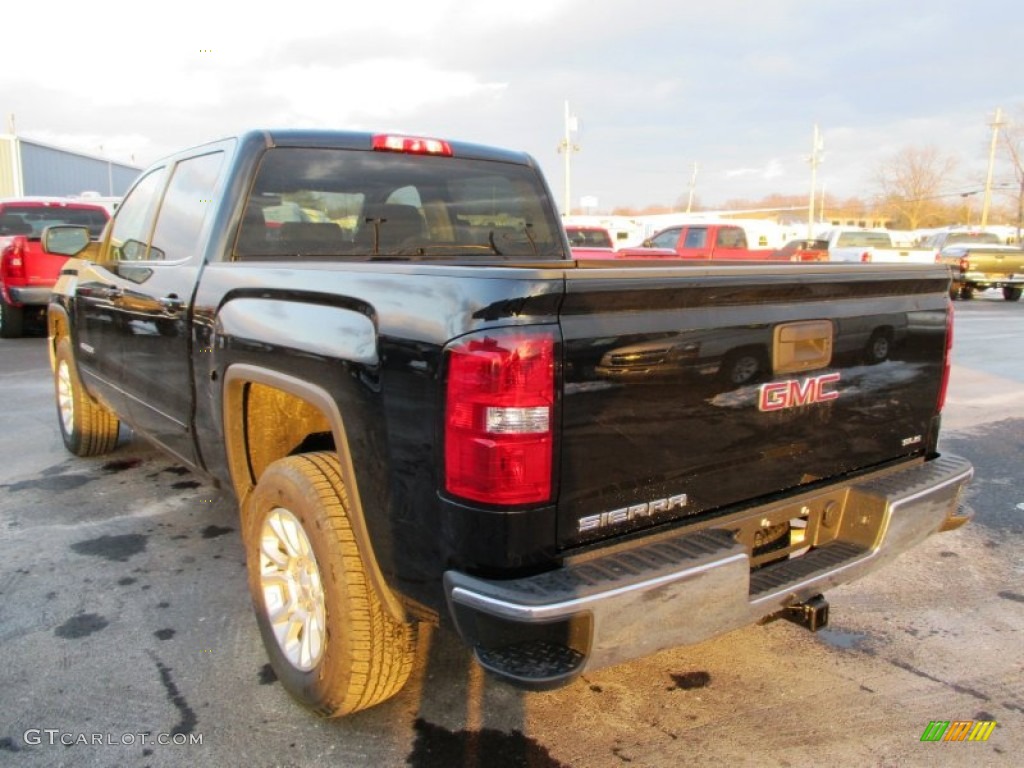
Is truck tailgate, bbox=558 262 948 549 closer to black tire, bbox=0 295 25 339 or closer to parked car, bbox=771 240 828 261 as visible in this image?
black tire, bbox=0 295 25 339

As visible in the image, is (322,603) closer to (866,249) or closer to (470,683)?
(470,683)

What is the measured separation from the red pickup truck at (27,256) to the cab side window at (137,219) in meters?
5.96

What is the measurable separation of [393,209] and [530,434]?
2245 mm

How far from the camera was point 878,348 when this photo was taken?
9.25ft

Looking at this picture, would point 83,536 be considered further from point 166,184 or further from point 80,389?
point 166,184

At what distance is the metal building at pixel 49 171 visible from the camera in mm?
26234

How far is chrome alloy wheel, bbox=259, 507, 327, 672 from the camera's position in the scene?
2.66 m

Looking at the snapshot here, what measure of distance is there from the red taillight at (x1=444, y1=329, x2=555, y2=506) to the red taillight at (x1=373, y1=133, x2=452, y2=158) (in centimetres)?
224

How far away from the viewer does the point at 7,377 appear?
860 cm

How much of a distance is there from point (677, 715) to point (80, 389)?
14.1 feet

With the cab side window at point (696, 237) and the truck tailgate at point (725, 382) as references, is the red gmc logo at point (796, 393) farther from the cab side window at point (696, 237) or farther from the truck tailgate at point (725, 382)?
the cab side window at point (696, 237)

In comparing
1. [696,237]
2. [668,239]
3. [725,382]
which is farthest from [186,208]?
[668,239]

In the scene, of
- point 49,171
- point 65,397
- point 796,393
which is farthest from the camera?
point 49,171

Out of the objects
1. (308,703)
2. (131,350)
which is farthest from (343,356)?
(131,350)
